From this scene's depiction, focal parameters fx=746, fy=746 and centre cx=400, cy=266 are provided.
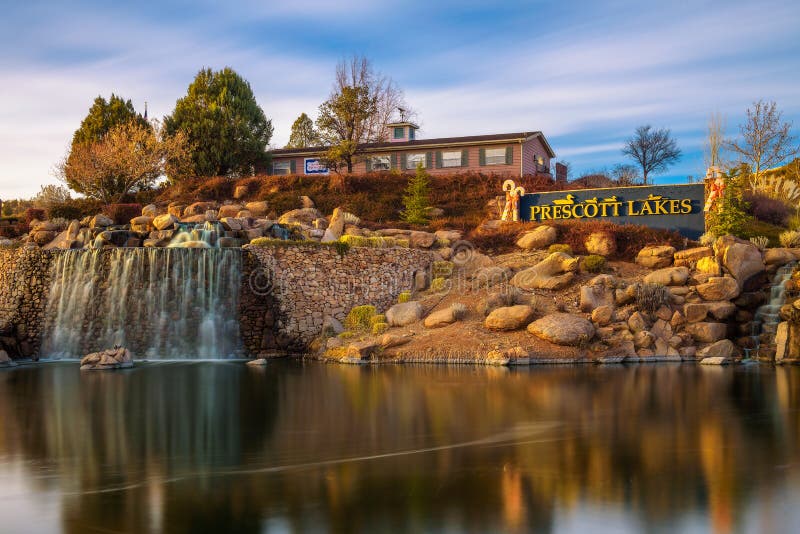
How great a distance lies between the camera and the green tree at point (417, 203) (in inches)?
1373

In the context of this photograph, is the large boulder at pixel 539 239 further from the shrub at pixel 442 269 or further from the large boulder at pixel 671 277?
the large boulder at pixel 671 277

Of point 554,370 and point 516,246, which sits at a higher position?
point 516,246

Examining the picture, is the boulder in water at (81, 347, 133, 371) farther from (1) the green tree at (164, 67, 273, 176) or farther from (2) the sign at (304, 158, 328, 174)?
(2) the sign at (304, 158, 328, 174)

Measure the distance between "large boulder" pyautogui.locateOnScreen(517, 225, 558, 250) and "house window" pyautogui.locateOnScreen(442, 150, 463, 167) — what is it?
55.3 feet

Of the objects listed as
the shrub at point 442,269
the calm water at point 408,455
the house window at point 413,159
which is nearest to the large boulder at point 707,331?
the calm water at point 408,455

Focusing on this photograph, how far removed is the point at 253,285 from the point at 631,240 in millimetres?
13864

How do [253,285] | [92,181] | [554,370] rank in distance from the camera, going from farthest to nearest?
[92,181], [253,285], [554,370]

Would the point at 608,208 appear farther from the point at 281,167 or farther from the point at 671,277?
the point at 281,167

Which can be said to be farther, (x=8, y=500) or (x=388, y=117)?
(x=388, y=117)

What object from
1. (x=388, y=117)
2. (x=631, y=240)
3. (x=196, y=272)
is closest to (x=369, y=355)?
(x=196, y=272)

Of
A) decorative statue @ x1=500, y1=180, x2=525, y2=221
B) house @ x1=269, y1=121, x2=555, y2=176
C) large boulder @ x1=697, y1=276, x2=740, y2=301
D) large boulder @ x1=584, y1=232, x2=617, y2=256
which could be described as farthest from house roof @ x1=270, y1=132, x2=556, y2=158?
large boulder @ x1=697, y1=276, x2=740, y2=301

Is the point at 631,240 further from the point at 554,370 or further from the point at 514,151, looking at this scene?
the point at 514,151

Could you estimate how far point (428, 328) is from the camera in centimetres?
2344

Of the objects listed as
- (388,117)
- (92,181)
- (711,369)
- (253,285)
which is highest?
(388,117)
